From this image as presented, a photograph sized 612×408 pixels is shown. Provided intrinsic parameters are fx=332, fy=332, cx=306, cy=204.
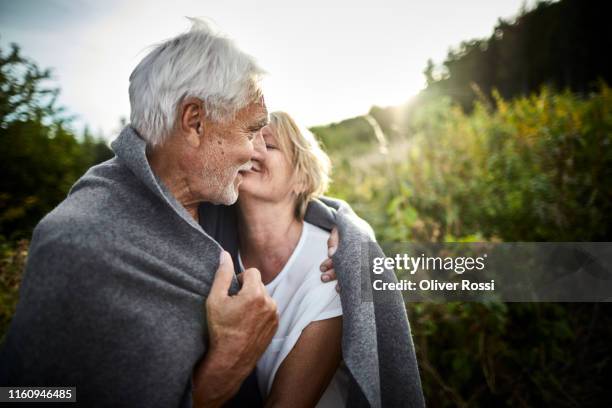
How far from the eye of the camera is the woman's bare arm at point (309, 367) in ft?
4.61

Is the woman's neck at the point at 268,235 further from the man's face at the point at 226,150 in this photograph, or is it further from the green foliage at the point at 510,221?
the green foliage at the point at 510,221

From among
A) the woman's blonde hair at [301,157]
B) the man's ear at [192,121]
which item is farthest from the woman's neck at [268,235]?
the man's ear at [192,121]

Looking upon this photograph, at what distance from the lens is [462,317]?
239cm

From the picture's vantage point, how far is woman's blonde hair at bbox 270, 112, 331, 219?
6.14ft

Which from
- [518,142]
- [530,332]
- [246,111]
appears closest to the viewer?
[246,111]

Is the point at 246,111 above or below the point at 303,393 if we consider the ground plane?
above

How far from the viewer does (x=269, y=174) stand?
1826 millimetres

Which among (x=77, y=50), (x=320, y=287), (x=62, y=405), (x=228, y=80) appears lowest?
(x=62, y=405)

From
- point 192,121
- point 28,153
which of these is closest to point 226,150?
point 192,121

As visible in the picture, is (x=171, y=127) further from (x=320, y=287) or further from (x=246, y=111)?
(x=320, y=287)

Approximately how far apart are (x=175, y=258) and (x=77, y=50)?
6.45 ft

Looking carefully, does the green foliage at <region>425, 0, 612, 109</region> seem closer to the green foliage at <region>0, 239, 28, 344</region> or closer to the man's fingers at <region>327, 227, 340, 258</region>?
the man's fingers at <region>327, 227, 340, 258</region>

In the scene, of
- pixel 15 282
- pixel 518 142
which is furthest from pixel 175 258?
pixel 518 142

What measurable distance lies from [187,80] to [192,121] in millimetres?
161
